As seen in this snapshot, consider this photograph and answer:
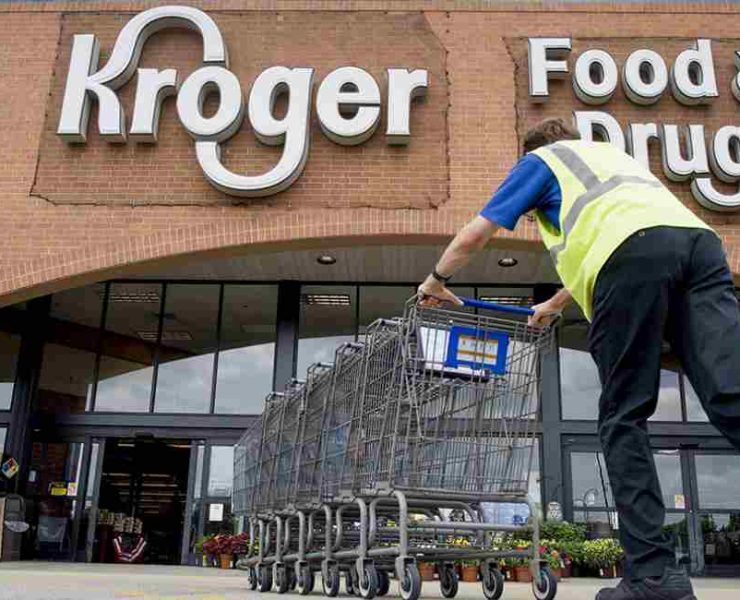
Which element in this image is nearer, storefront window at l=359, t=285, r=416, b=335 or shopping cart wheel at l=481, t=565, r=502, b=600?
shopping cart wheel at l=481, t=565, r=502, b=600

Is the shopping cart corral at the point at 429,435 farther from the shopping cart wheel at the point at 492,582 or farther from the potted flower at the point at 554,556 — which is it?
the potted flower at the point at 554,556

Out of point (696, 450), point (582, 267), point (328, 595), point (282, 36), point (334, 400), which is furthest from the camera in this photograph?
point (696, 450)

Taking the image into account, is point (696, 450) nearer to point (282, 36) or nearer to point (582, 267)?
point (282, 36)

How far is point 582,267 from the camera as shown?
9.08 feet

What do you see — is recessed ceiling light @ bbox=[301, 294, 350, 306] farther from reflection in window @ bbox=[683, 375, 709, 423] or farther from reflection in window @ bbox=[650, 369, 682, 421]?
reflection in window @ bbox=[683, 375, 709, 423]

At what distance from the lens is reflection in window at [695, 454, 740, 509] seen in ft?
44.3

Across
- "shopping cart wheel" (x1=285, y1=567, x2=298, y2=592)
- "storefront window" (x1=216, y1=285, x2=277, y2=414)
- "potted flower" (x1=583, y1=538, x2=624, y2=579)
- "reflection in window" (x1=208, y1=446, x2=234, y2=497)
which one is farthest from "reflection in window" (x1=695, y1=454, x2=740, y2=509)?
"shopping cart wheel" (x1=285, y1=567, x2=298, y2=592)

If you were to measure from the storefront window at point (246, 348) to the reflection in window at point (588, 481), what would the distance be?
18.0ft

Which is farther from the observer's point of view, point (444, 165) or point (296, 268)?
point (296, 268)

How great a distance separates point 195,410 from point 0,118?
5.72 m

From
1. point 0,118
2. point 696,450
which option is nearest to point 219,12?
point 0,118

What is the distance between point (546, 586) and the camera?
4188 millimetres

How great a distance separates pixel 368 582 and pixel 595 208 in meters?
2.54

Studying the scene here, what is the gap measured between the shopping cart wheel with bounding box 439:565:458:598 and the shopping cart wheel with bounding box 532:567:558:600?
2.89 feet
